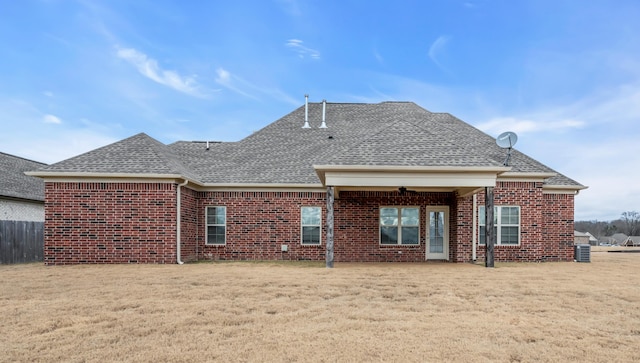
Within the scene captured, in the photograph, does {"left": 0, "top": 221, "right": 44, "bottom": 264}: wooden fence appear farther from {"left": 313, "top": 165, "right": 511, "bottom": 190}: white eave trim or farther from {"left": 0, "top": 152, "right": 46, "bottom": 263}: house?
{"left": 313, "top": 165, "right": 511, "bottom": 190}: white eave trim

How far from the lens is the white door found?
591 inches

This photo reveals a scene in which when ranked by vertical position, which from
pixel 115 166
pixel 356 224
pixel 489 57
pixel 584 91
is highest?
pixel 489 57

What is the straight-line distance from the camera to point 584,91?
16.3 metres

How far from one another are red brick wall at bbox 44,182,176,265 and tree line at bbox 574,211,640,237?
100059mm

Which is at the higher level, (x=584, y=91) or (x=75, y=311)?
(x=584, y=91)

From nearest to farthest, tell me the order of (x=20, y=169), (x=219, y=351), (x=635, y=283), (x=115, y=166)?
(x=219, y=351), (x=635, y=283), (x=115, y=166), (x=20, y=169)

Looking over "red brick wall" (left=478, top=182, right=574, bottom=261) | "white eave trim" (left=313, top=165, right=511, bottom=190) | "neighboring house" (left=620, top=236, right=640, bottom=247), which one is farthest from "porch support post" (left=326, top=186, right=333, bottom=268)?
"neighboring house" (left=620, top=236, right=640, bottom=247)

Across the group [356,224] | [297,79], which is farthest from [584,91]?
[297,79]

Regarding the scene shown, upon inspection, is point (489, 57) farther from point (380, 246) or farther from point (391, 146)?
point (380, 246)

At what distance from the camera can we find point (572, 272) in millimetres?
11844

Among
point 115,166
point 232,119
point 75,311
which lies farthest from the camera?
point 232,119

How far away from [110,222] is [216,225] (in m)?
3.62

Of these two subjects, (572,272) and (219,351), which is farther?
(572,272)

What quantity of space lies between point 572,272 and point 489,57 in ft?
28.3
